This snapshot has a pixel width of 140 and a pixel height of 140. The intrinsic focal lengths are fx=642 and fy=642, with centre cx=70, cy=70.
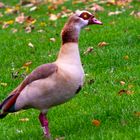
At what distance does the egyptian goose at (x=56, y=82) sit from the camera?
6801mm

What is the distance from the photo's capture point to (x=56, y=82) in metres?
6.79

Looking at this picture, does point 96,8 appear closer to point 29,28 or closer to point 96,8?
point 96,8

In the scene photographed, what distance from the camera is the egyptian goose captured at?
6.80 metres

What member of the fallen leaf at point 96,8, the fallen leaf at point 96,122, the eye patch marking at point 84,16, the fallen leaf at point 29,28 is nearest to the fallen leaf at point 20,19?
the fallen leaf at point 29,28

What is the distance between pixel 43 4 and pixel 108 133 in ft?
37.8

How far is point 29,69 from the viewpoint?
11.2 metres

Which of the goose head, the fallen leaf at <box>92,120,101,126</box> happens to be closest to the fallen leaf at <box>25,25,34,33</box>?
the fallen leaf at <box>92,120,101,126</box>

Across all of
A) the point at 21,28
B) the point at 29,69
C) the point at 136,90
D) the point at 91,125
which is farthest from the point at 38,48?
the point at 91,125

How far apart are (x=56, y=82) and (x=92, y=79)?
3.16 m

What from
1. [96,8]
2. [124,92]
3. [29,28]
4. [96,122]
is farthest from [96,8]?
[96,122]

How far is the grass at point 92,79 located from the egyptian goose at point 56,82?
21.6 inches

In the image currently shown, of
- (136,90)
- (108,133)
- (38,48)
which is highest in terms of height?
(108,133)

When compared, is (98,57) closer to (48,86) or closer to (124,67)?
(124,67)

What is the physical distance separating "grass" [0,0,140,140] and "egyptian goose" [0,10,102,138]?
0.55 m
